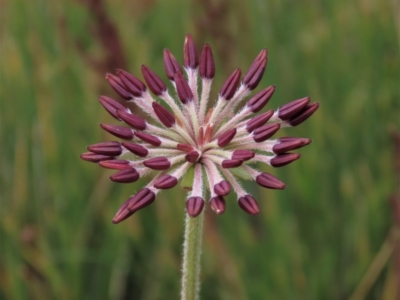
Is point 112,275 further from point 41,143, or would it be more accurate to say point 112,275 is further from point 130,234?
point 41,143

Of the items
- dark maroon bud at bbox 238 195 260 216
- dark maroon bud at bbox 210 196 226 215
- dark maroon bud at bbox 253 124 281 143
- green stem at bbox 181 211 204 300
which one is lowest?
green stem at bbox 181 211 204 300

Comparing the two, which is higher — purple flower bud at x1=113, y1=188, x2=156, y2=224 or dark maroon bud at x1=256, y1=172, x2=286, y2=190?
purple flower bud at x1=113, y1=188, x2=156, y2=224

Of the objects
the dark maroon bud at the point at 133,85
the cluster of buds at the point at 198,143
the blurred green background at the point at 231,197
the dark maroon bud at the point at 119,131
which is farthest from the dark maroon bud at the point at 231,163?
the blurred green background at the point at 231,197

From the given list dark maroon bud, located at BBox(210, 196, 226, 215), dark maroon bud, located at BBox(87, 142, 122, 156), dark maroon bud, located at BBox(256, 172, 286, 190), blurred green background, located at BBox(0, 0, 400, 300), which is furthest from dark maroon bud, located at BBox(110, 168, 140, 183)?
blurred green background, located at BBox(0, 0, 400, 300)

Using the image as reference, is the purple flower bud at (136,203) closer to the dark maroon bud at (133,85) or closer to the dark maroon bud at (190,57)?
the dark maroon bud at (133,85)

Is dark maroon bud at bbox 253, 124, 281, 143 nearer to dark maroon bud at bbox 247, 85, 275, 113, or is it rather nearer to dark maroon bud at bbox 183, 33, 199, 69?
dark maroon bud at bbox 247, 85, 275, 113

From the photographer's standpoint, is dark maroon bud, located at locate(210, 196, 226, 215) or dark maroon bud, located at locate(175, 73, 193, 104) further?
dark maroon bud, located at locate(175, 73, 193, 104)

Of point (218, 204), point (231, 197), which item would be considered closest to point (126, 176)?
point (218, 204)

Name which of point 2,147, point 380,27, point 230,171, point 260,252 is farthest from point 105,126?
point 380,27
